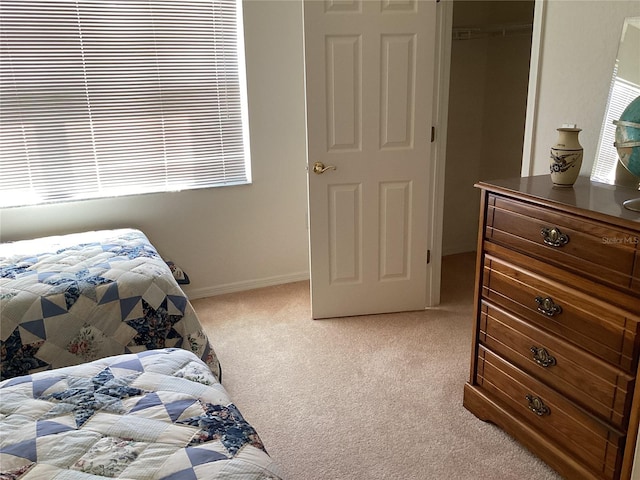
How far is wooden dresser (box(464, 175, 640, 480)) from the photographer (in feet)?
5.25

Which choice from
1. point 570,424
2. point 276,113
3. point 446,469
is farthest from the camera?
point 276,113

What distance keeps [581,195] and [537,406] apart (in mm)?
782

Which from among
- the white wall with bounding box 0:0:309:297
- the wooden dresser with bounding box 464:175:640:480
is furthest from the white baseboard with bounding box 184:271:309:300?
the wooden dresser with bounding box 464:175:640:480

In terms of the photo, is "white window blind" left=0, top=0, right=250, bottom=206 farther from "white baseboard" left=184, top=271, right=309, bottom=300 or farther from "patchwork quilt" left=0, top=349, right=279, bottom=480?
"patchwork quilt" left=0, top=349, right=279, bottom=480

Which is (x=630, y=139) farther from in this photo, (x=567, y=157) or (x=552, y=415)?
(x=552, y=415)

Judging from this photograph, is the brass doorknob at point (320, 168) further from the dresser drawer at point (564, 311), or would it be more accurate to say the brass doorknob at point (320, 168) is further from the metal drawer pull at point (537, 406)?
the metal drawer pull at point (537, 406)

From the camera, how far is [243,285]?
12.3 ft

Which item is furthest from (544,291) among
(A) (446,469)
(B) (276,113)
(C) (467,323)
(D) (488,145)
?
(D) (488,145)

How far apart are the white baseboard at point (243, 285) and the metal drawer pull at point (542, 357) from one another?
2.18 m

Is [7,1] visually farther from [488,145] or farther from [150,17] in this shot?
[488,145]

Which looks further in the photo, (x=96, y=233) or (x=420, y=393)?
(x=96, y=233)

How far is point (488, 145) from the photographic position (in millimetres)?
4219

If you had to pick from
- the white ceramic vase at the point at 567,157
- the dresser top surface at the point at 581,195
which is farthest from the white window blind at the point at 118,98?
the white ceramic vase at the point at 567,157

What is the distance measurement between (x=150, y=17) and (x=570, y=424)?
3034 mm
